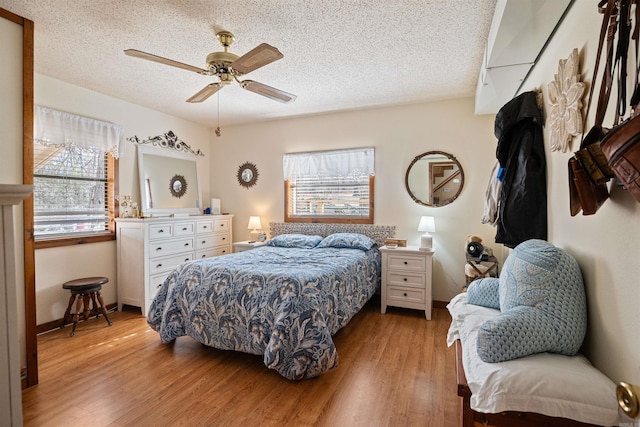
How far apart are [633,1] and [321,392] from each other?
2.36 meters

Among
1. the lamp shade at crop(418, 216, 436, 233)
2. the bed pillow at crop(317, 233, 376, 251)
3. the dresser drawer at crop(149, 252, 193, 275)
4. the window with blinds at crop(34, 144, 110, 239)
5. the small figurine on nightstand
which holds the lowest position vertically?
the dresser drawer at crop(149, 252, 193, 275)

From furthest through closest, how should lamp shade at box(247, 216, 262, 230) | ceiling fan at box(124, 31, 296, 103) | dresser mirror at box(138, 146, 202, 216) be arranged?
lamp shade at box(247, 216, 262, 230), dresser mirror at box(138, 146, 202, 216), ceiling fan at box(124, 31, 296, 103)

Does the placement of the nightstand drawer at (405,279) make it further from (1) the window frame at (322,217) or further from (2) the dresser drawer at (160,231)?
(2) the dresser drawer at (160,231)

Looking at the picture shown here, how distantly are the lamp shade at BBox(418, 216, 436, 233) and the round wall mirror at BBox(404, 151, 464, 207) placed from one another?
0.26 metres

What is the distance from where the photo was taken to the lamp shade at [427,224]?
11.8ft

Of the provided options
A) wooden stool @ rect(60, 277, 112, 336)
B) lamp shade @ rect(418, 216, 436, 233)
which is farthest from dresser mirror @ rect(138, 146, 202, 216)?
lamp shade @ rect(418, 216, 436, 233)

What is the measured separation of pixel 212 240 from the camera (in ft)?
15.0

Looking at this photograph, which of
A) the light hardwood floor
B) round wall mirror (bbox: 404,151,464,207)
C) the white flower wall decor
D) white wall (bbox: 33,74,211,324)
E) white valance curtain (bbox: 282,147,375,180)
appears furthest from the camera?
white valance curtain (bbox: 282,147,375,180)

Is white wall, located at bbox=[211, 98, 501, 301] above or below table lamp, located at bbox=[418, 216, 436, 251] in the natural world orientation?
above

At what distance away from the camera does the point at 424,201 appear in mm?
3848

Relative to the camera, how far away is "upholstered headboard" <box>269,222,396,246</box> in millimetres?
4004

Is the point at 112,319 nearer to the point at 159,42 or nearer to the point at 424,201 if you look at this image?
the point at 159,42

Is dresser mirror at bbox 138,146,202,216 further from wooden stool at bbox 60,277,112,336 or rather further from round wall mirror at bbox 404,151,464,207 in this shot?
round wall mirror at bbox 404,151,464,207

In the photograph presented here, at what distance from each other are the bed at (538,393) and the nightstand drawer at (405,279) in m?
2.25
